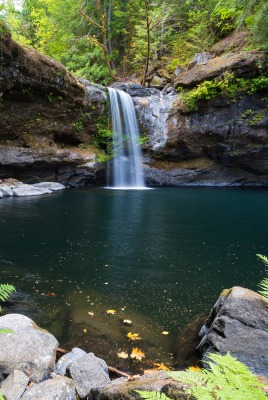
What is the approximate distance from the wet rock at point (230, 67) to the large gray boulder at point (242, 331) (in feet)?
57.1

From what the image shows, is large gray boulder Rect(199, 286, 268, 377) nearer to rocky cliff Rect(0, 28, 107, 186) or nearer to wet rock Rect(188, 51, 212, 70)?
rocky cliff Rect(0, 28, 107, 186)

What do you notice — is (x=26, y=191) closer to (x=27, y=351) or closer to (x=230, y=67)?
(x=27, y=351)

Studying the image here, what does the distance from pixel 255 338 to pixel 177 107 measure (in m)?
18.5

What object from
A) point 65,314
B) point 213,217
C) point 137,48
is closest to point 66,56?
point 137,48

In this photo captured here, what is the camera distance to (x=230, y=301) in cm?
331

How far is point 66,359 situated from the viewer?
118 inches

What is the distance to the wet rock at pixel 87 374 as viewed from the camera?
2.60 meters

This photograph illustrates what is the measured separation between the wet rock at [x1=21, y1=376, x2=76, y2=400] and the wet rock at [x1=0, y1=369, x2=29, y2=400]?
2.5 inches

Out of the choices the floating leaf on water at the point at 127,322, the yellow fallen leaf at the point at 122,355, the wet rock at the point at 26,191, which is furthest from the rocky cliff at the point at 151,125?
the yellow fallen leaf at the point at 122,355

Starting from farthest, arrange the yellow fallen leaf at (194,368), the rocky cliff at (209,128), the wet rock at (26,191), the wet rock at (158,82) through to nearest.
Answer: the wet rock at (158,82) → the rocky cliff at (209,128) → the wet rock at (26,191) → the yellow fallen leaf at (194,368)

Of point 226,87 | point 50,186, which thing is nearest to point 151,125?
point 226,87

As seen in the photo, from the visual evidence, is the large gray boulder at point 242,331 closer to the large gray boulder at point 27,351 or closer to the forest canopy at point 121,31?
the large gray boulder at point 27,351

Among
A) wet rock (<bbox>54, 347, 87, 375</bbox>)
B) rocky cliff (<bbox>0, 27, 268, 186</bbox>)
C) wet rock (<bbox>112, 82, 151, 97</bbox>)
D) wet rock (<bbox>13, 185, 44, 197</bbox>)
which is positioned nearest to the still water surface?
wet rock (<bbox>54, 347, 87, 375</bbox>)

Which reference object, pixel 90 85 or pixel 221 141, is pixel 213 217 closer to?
pixel 221 141
